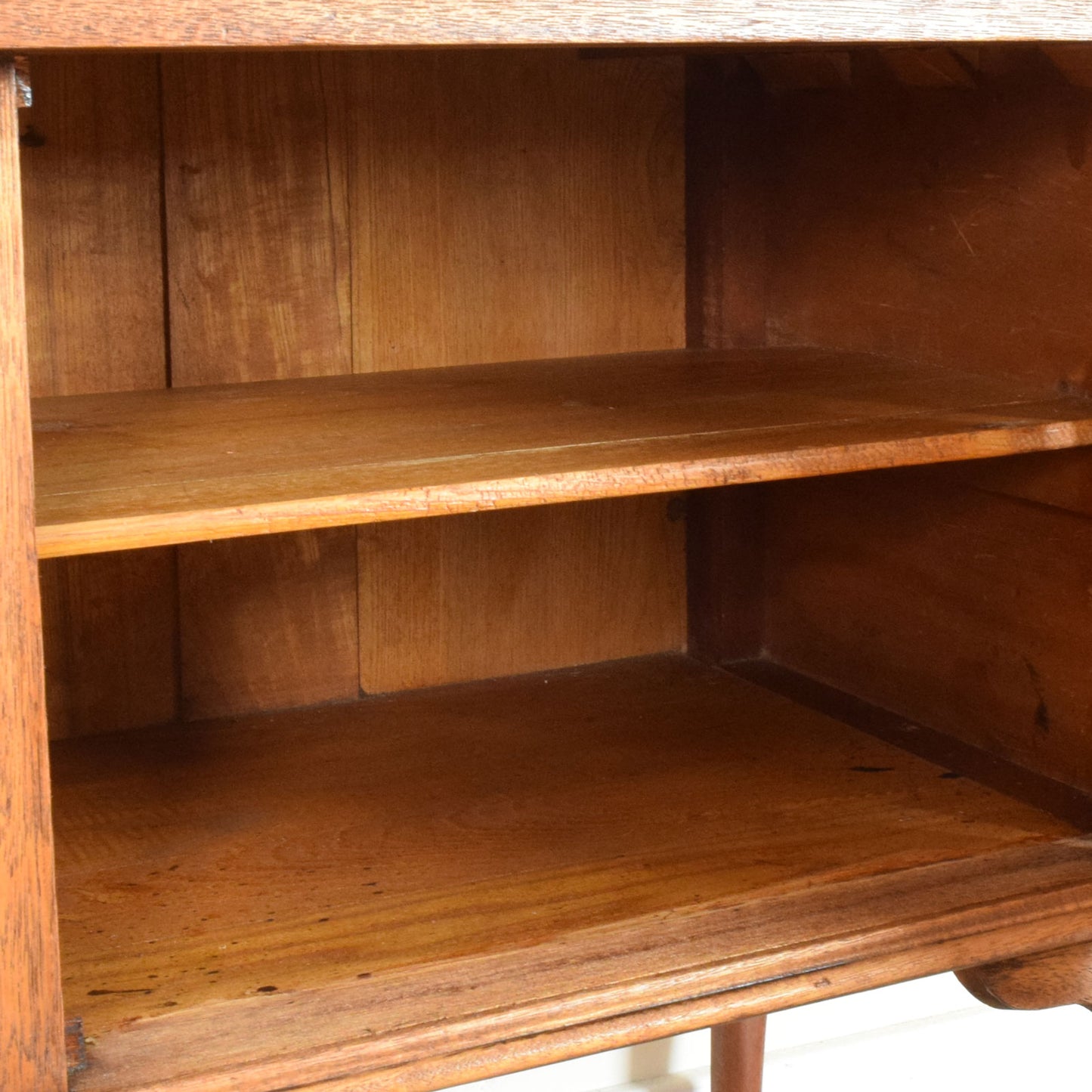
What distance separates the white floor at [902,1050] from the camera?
1.62 m

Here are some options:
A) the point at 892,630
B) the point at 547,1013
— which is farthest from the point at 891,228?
the point at 547,1013

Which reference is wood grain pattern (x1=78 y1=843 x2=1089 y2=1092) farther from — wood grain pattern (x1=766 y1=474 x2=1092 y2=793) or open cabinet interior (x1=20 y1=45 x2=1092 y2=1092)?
wood grain pattern (x1=766 y1=474 x2=1092 y2=793)

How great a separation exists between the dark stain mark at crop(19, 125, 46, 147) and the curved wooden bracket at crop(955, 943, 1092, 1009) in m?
0.87

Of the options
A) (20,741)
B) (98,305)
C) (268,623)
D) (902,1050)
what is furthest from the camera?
(902,1050)

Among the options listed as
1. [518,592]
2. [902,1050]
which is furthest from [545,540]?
[902,1050]

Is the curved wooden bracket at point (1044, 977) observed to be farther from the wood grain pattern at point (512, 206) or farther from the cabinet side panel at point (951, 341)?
the wood grain pattern at point (512, 206)

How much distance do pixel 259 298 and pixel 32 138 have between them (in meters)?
0.20

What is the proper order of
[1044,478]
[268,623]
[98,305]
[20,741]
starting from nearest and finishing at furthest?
[20,741] < [1044,478] < [98,305] < [268,623]

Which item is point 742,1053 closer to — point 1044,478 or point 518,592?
point 518,592

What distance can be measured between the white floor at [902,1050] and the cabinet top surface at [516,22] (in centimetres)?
110

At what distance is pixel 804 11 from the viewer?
77 cm

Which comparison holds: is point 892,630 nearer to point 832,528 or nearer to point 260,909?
point 832,528

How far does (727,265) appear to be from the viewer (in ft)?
4.53

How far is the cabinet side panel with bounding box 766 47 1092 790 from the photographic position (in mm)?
1067
